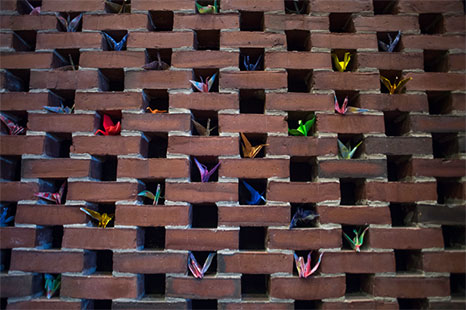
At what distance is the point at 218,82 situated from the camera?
5.20ft

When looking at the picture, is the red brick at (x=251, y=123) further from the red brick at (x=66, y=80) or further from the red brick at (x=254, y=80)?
the red brick at (x=66, y=80)

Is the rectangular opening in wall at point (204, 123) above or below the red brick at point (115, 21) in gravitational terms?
below

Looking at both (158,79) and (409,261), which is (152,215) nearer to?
(158,79)

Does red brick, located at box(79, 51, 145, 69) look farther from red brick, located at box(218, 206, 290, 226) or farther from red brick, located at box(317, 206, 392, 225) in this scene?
red brick, located at box(317, 206, 392, 225)

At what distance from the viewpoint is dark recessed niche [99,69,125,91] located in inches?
60.9

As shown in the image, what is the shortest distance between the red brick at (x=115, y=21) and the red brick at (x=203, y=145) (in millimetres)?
595

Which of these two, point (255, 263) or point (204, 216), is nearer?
point (255, 263)

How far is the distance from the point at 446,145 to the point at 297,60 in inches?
33.4

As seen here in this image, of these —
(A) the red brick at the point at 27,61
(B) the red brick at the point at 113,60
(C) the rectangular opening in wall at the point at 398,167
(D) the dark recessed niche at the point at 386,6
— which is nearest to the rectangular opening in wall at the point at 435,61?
(D) the dark recessed niche at the point at 386,6

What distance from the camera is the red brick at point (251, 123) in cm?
146

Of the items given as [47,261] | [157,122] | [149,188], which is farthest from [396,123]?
[47,261]

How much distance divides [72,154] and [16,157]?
300 mm

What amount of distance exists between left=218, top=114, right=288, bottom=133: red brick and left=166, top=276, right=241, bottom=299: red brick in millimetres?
667

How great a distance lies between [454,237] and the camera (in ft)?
4.95
